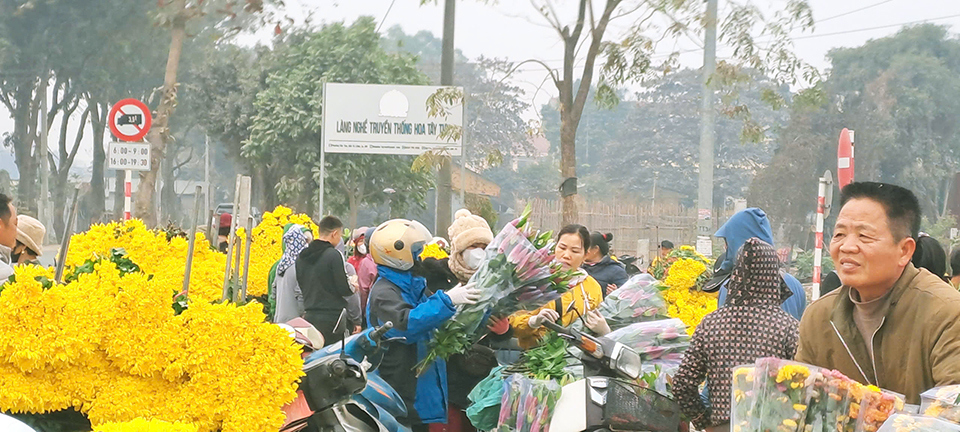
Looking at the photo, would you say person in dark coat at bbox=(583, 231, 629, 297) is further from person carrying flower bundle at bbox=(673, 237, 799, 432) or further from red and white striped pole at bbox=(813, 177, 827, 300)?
person carrying flower bundle at bbox=(673, 237, 799, 432)

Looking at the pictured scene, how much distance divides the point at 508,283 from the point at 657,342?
812 mm

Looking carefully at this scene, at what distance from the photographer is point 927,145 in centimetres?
4675

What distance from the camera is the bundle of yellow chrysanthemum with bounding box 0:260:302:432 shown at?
13.2 ft

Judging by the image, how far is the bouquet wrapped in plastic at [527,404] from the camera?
5.53m

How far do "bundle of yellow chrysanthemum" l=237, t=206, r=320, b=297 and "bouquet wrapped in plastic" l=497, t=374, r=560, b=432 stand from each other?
5.34 meters

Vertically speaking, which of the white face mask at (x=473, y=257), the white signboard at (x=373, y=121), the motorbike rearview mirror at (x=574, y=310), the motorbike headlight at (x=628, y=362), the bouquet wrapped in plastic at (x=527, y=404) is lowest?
the bouquet wrapped in plastic at (x=527, y=404)

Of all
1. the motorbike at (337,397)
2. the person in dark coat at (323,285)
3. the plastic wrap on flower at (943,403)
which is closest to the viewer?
the plastic wrap on flower at (943,403)

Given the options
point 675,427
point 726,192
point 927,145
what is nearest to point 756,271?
point 675,427

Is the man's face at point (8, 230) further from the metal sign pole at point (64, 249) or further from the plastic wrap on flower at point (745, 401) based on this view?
the plastic wrap on flower at point (745, 401)

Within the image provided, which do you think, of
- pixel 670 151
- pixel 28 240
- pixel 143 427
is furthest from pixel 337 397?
pixel 670 151

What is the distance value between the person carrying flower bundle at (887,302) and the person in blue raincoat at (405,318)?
8.62ft

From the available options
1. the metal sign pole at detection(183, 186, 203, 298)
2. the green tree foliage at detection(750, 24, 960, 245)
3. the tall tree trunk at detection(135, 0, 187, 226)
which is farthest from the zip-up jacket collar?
the green tree foliage at detection(750, 24, 960, 245)

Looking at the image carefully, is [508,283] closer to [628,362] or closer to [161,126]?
[628,362]

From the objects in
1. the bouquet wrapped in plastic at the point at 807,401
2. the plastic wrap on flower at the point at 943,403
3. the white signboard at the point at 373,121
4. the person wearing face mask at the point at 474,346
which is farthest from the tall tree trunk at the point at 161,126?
the plastic wrap on flower at the point at 943,403
